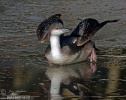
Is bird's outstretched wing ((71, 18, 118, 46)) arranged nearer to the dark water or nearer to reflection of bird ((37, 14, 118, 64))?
reflection of bird ((37, 14, 118, 64))

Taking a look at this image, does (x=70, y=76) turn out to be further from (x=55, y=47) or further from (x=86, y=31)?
(x=86, y=31)

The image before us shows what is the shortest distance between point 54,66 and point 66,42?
21.4 inches

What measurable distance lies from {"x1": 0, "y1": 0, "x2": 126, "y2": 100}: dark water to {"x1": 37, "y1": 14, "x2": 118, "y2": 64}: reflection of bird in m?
0.17

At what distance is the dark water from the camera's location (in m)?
9.06

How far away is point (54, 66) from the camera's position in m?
10.7

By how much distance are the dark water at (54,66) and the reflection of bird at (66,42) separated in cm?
17

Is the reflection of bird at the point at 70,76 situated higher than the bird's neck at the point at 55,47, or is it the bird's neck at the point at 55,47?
the bird's neck at the point at 55,47

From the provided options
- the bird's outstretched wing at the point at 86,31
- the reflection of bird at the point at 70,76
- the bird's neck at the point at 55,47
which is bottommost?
the reflection of bird at the point at 70,76

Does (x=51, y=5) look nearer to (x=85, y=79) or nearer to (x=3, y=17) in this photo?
(x=3, y=17)

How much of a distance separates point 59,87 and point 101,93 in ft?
2.41

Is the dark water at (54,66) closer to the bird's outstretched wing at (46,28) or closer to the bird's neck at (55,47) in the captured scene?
the bird's neck at (55,47)

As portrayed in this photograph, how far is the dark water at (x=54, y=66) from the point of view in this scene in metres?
9.06

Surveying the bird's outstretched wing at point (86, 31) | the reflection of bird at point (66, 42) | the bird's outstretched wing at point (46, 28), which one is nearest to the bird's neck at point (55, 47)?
the reflection of bird at point (66, 42)

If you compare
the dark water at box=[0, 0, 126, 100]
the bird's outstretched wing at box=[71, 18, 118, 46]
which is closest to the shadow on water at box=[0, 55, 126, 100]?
the dark water at box=[0, 0, 126, 100]
